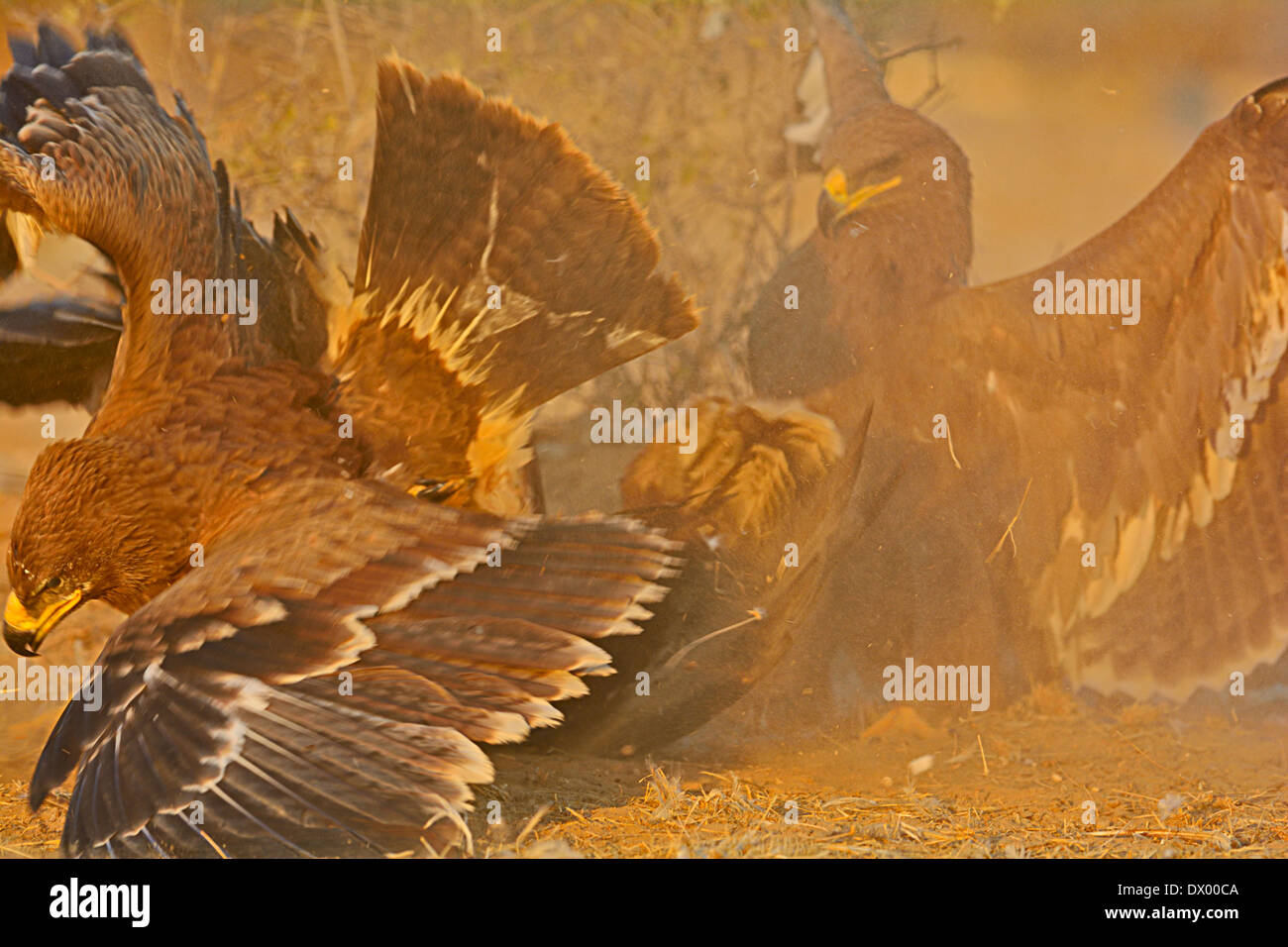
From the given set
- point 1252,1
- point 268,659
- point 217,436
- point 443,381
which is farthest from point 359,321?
point 1252,1

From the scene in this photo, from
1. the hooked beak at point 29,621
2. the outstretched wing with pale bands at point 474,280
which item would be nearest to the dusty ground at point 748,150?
the outstretched wing with pale bands at point 474,280

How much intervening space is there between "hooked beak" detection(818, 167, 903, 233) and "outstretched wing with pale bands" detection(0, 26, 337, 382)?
1624 millimetres

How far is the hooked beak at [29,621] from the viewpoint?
302cm

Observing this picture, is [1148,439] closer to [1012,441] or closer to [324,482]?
[1012,441]

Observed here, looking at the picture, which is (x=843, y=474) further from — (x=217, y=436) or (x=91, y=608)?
(x=91, y=608)

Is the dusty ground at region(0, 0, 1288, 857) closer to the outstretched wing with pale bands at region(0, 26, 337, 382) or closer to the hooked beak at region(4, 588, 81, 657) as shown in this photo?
the outstretched wing with pale bands at region(0, 26, 337, 382)

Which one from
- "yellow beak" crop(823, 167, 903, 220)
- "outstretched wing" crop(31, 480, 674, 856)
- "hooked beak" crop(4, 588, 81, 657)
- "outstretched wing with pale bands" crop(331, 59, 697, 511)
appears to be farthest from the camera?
"yellow beak" crop(823, 167, 903, 220)

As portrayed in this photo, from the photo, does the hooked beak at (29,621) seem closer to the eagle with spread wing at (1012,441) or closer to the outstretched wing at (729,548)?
the outstretched wing at (729,548)

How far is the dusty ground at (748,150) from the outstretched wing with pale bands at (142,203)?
99 millimetres

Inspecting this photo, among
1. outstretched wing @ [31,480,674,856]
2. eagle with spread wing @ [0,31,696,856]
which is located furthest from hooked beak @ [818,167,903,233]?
outstretched wing @ [31,480,674,856]

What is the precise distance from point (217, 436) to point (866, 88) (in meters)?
2.27

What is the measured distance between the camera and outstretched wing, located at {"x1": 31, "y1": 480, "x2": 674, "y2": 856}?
2.56 m

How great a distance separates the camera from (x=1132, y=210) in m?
3.26

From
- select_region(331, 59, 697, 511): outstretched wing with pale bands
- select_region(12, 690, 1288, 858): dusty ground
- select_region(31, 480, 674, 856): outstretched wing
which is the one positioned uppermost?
select_region(331, 59, 697, 511): outstretched wing with pale bands
